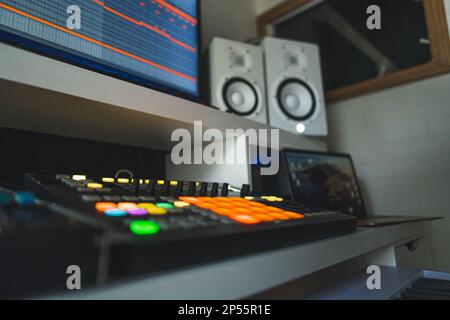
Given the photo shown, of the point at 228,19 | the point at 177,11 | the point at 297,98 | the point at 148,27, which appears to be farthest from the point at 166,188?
the point at 228,19

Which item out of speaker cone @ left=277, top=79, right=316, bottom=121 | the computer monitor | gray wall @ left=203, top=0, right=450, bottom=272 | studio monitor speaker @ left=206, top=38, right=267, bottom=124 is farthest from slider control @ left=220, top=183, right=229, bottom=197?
gray wall @ left=203, top=0, right=450, bottom=272

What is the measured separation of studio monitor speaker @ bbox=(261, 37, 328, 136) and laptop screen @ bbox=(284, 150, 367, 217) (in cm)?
17

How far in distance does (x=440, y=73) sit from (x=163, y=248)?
58.4 inches

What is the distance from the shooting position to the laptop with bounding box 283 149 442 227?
97 cm

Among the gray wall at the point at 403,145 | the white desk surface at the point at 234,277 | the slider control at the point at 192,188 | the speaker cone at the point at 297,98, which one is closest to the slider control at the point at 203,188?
the slider control at the point at 192,188

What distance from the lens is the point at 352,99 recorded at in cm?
151

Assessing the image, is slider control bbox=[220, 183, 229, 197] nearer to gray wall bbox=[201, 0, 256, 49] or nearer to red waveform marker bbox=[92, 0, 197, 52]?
red waveform marker bbox=[92, 0, 197, 52]

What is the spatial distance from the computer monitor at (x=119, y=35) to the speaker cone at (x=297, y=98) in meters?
0.43

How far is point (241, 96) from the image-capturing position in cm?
116

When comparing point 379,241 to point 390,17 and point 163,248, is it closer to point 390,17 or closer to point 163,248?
point 163,248

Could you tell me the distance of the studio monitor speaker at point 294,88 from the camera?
120 cm

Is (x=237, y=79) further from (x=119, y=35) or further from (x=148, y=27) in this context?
(x=119, y=35)

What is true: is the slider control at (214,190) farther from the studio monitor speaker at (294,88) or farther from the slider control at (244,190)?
the studio monitor speaker at (294,88)
